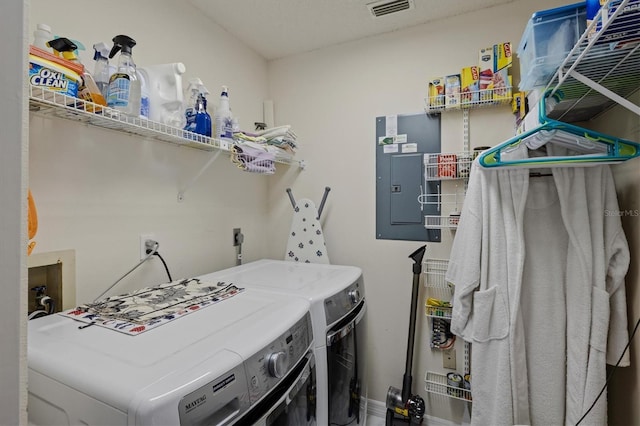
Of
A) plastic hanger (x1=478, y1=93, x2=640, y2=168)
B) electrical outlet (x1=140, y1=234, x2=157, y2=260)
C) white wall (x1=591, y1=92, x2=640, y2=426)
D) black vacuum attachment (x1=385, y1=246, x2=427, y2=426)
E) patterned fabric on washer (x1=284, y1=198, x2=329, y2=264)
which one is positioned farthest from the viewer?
patterned fabric on washer (x1=284, y1=198, x2=329, y2=264)

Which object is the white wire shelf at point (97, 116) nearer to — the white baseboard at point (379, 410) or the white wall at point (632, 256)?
the white wall at point (632, 256)

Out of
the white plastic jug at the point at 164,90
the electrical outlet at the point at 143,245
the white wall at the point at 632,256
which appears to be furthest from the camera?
the electrical outlet at the point at 143,245

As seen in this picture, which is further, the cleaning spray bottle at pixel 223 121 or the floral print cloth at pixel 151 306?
the cleaning spray bottle at pixel 223 121

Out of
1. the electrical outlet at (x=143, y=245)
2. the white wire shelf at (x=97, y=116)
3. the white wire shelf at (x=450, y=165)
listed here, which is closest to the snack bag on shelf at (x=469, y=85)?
the white wire shelf at (x=450, y=165)

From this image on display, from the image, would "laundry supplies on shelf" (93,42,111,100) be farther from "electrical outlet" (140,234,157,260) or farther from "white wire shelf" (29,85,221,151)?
"electrical outlet" (140,234,157,260)

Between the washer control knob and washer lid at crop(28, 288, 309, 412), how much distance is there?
44 centimetres

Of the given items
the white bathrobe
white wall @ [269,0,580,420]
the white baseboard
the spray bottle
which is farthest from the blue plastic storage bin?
the white baseboard

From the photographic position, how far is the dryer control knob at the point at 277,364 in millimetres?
803

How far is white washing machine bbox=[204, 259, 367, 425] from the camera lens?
1180 millimetres

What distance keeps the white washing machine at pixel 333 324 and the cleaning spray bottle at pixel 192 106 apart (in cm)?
74

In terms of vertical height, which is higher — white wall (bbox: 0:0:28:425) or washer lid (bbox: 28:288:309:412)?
white wall (bbox: 0:0:28:425)

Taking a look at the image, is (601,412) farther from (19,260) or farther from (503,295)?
(19,260)

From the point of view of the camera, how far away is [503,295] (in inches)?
51.5

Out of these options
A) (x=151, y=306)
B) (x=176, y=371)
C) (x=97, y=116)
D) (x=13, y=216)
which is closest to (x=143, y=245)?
(x=151, y=306)
